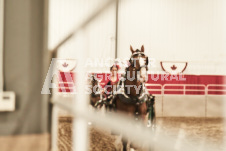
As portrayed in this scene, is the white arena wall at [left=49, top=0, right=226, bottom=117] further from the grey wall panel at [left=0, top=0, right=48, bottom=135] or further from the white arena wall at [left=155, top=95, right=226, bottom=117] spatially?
the grey wall panel at [left=0, top=0, right=48, bottom=135]

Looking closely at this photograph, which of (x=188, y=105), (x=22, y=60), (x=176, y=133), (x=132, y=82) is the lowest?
(x=176, y=133)

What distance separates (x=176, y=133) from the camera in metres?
5.77

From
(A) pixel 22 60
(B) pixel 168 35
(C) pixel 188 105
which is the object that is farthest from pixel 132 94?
(B) pixel 168 35

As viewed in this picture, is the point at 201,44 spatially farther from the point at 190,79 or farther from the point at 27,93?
the point at 27,93

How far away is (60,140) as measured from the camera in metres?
5.01

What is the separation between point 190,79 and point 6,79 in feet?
21.4

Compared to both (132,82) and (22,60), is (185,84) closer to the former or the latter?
(132,82)

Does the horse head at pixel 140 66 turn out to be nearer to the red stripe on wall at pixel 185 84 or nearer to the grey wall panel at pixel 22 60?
the grey wall panel at pixel 22 60

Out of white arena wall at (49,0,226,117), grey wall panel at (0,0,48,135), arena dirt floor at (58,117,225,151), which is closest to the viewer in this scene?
grey wall panel at (0,0,48,135)

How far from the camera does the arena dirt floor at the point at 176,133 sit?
15.3 feet

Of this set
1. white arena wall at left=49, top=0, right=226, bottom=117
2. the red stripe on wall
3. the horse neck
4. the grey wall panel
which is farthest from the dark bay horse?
the red stripe on wall

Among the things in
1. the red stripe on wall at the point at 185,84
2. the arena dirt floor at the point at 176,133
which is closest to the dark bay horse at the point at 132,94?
the arena dirt floor at the point at 176,133

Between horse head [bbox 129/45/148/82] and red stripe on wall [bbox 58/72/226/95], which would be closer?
horse head [bbox 129/45/148/82]

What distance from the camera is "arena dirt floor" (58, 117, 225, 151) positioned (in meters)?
4.68
